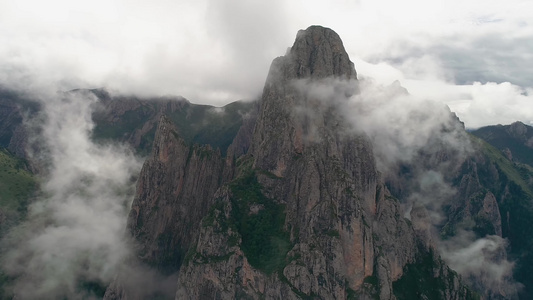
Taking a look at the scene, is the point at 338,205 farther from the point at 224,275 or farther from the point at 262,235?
the point at 224,275

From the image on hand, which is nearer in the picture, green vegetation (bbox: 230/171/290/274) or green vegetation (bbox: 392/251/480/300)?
green vegetation (bbox: 230/171/290/274)

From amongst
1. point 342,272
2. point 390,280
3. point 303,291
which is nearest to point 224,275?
point 303,291

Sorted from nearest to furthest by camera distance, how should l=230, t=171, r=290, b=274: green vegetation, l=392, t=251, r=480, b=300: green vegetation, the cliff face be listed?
the cliff face → l=230, t=171, r=290, b=274: green vegetation → l=392, t=251, r=480, b=300: green vegetation

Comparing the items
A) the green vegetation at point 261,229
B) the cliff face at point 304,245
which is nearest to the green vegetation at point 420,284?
the cliff face at point 304,245

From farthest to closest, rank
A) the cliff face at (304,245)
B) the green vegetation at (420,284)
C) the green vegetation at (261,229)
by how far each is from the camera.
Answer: the green vegetation at (420,284), the green vegetation at (261,229), the cliff face at (304,245)

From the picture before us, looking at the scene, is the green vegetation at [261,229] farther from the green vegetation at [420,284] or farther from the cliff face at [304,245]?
the green vegetation at [420,284]

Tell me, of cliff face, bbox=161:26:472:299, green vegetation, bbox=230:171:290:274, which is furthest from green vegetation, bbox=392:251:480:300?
green vegetation, bbox=230:171:290:274

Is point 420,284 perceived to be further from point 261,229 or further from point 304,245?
point 261,229

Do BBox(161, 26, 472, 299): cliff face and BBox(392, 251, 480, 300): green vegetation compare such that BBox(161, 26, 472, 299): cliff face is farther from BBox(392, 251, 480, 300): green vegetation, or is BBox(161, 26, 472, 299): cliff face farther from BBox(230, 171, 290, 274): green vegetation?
BBox(392, 251, 480, 300): green vegetation
